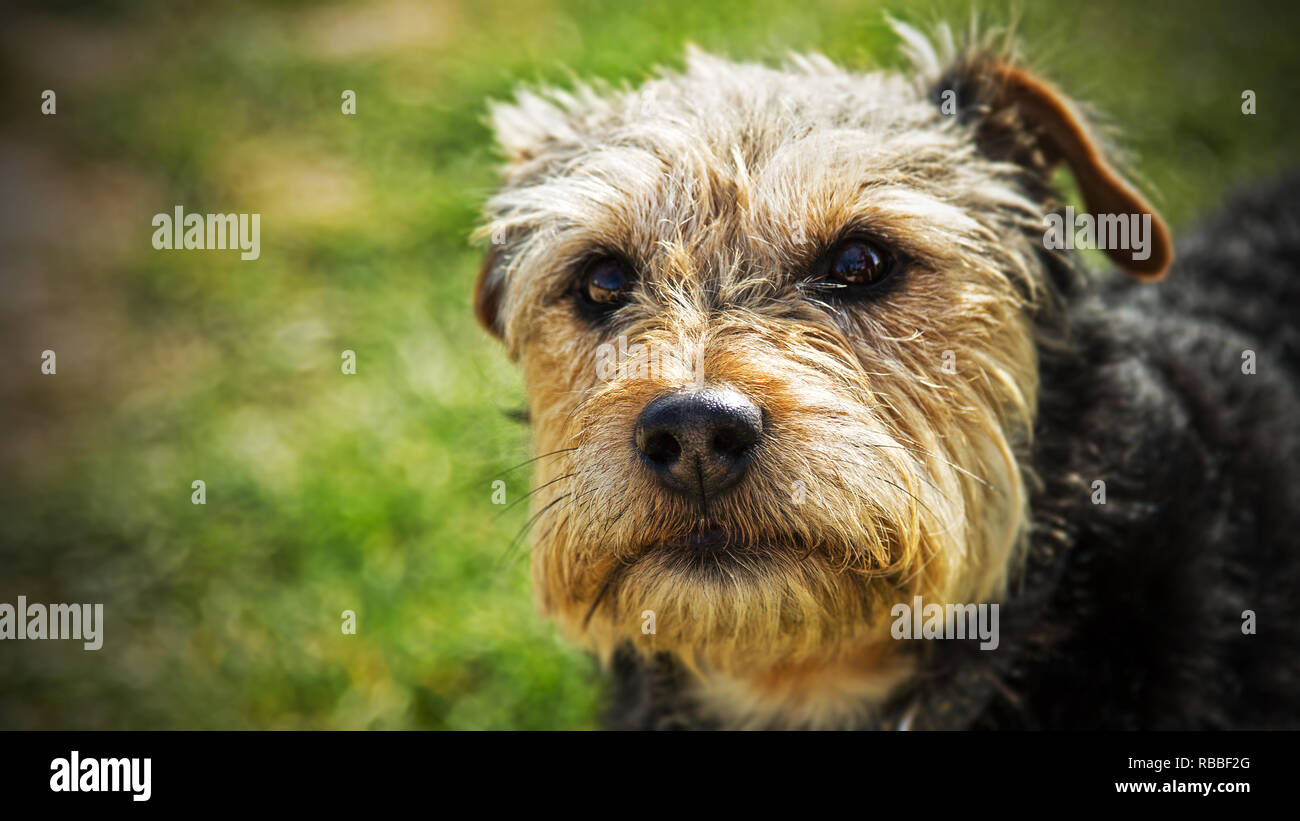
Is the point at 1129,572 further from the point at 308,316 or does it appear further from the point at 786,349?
the point at 308,316

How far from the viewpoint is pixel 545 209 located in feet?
9.62

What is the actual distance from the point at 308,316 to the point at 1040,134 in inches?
176

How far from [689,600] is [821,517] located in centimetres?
39

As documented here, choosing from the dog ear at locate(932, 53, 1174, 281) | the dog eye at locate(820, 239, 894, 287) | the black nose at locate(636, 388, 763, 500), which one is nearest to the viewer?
the black nose at locate(636, 388, 763, 500)

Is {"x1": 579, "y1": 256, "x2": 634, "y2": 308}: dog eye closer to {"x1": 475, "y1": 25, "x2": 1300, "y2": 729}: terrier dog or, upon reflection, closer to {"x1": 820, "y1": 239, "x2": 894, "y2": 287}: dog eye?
{"x1": 475, "y1": 25, "x2": 1300, "y2": 729}: terrier dog

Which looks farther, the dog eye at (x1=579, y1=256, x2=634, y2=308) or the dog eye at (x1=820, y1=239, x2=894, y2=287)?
the dog eye at (x1=579, y1=256, x2=634, y2=308)

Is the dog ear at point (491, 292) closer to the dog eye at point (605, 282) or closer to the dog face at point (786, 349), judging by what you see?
the dog face at point (786, 349)

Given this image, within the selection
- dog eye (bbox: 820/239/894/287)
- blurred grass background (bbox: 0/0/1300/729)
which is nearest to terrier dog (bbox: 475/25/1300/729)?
dog eye (bbox: 820/239/894/287)

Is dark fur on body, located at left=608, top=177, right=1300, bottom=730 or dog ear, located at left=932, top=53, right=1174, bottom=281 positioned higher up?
dog ear, located at left=932, top=53, right=1174, bottom=281

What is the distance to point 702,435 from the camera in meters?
2.26

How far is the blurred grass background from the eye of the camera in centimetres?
433

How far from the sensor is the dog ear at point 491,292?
3.31 meters

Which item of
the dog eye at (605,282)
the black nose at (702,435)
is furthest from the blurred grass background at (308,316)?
the black nose at (702,435)
